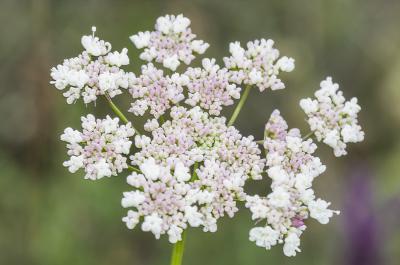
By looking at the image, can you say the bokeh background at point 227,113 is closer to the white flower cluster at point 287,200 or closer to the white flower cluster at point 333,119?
the white flower cluster at point 333,119

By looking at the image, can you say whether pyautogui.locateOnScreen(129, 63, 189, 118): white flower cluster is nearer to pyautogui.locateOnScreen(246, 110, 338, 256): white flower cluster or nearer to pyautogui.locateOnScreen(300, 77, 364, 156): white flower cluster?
pyautogui.locateOnScreen(246, 110, 338, 256): white flower cluster

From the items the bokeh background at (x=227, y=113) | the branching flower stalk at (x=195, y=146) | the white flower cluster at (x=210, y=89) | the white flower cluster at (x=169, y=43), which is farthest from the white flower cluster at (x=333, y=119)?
the bokeh background at (x=227, y=113)

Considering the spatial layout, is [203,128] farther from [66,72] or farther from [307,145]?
[66,72]

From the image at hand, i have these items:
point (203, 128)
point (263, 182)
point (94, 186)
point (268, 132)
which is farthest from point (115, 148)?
point (263, 182)

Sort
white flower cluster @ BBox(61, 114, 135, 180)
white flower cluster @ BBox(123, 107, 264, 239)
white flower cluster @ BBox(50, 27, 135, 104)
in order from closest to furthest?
white flower cluster @ BBox(123, 107, 264, 239) < white flower cluster @ BBox(61, 114, 135, 180) < white flower cluster @ BBox(50, 27, 135, 104)

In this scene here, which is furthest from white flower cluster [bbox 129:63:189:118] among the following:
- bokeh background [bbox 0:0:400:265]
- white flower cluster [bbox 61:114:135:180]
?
bokeh background [bbox 0:0:400:265]

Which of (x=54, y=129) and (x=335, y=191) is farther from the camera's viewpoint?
(x=335, y=191)
